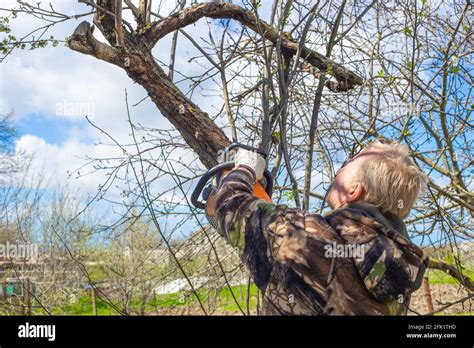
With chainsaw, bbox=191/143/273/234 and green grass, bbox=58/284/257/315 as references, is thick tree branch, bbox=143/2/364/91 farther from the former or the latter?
green grass, bbox=58/284/257/315

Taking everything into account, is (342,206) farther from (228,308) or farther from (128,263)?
(128,263)

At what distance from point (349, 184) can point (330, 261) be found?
292mm

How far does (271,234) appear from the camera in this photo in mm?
1458

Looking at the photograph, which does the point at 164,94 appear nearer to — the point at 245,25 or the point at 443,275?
the point at 245,25

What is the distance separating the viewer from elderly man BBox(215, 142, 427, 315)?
55.1 inches

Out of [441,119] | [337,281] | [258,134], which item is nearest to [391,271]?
[337,281]

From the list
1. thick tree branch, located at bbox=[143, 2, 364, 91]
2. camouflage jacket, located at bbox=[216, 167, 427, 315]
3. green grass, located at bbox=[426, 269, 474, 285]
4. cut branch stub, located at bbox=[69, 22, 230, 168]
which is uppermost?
thick tree branch, located at bbox=[143, 2, 364, 91]

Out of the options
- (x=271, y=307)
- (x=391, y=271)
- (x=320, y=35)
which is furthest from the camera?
(x=320, y=35)

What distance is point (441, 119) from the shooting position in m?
4.21

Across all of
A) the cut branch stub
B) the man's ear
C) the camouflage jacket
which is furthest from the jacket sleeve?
the cut branch stub

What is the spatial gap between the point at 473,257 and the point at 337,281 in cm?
346

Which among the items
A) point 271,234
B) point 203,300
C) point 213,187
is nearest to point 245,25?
point 213,187
